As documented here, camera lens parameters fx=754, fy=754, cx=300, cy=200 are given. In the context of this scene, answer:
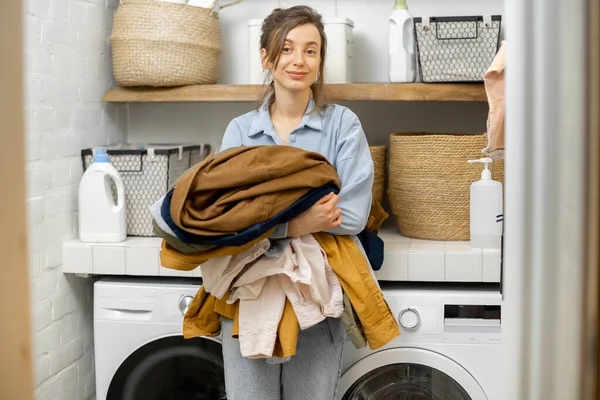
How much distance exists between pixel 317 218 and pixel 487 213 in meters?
0.73

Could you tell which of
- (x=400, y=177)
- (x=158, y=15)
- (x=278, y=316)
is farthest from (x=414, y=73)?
(x=278, y=316)

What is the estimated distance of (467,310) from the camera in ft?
6.95

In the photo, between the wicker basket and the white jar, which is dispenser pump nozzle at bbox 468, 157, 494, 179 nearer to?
the white jar

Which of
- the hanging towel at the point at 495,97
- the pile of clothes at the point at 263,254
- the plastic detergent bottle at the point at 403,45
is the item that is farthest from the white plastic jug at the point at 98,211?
the hanging towel at the point at 495,97

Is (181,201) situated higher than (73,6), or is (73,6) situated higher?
(73,6)

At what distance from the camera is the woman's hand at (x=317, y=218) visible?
1.67m

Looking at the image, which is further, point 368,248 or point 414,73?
point 414,73

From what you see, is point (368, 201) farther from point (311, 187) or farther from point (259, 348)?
point (259, 348)

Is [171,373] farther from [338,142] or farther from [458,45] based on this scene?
[458,45]

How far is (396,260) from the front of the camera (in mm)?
2152

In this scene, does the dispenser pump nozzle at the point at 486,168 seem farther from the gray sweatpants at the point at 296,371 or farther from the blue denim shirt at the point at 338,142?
the gray sweatpants at the point at 296,371

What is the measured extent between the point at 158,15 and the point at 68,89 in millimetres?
371

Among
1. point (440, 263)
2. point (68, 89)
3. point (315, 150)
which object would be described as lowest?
point (440, 263)

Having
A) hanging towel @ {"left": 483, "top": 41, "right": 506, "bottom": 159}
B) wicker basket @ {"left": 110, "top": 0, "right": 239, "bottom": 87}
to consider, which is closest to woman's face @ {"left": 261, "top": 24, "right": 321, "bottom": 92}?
hanging towel @ {"left": 483, "top": 41, "right": 506, "bottom": 159}
